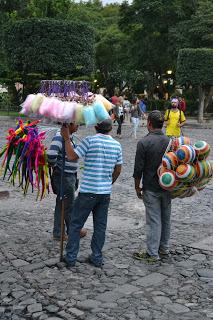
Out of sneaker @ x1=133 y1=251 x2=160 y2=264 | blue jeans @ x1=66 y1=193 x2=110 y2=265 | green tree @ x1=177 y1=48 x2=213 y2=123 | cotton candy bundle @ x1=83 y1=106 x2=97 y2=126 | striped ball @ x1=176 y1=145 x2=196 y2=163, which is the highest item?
green tree @ x1=177 y1=48 x2=213 y2=123

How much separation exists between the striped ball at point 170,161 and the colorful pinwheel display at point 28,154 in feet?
4.52

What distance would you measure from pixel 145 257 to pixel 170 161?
1.26 m

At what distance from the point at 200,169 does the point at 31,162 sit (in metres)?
1.92

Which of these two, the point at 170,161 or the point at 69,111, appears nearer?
the point at 69,111

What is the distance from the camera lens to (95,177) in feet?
18.1

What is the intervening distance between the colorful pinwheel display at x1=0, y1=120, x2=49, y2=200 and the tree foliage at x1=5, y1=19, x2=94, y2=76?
2029 cm

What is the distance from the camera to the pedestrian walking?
19.2 ft

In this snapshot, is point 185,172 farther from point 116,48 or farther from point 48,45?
point 116,48

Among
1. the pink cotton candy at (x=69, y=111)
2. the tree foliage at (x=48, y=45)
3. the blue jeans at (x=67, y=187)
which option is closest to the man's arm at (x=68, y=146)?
the pink cotton candy at (x=69, y=111)

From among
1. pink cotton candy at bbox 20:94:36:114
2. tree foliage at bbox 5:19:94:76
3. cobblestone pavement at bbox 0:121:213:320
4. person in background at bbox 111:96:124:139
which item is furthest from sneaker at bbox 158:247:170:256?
tree foliage at bbox 5:19:94:76

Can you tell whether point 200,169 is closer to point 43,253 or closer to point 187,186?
point 187,186

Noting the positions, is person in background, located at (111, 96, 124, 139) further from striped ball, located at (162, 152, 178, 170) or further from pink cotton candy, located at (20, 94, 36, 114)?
pink cotton candy, located at (20, 94, 36, 114)

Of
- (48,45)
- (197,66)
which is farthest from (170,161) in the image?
(197,66)

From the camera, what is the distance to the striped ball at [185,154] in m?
5.57
